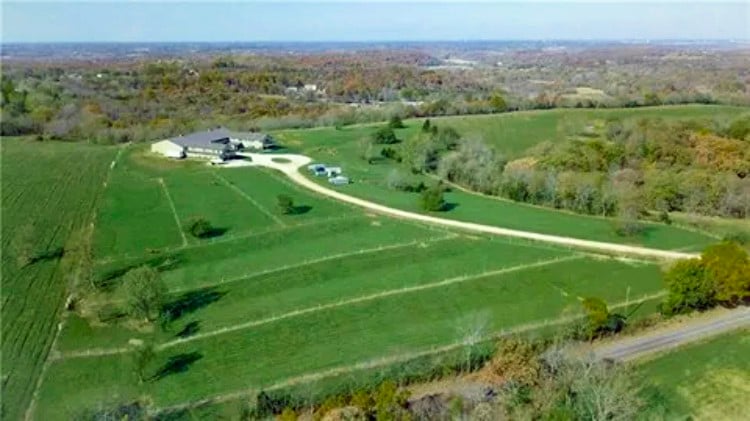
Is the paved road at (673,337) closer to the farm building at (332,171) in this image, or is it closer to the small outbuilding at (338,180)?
the small outbuilding at (338,180)

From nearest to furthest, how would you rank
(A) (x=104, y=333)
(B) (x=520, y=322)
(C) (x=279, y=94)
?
(A) (x=104, y=333)
(B) (x=520, y=322)
(C) (x=279, y=94)

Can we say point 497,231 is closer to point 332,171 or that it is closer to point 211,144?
point 332,171

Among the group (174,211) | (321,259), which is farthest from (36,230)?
(321,259)

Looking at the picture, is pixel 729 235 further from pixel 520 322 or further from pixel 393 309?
pixel 393 309

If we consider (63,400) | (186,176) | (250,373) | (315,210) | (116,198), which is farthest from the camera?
(186,176)

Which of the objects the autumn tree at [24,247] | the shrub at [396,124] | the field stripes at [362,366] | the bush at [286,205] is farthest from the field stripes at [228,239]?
the shrub at [396,124]

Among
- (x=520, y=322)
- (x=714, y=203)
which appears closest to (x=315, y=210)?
(x=520, y=322)
